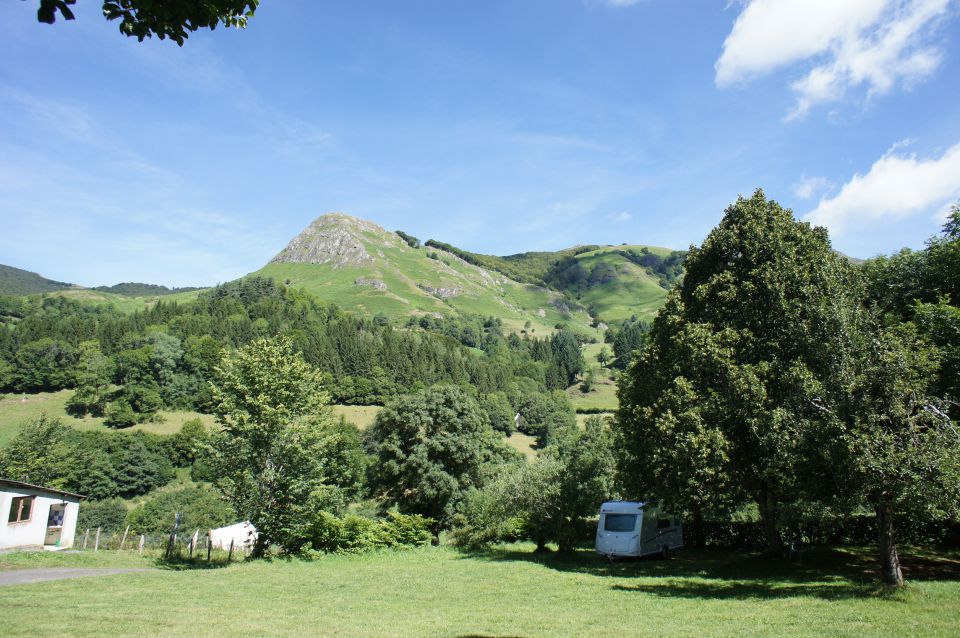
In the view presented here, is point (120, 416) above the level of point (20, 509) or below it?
below

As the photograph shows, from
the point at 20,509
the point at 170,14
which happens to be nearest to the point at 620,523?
the point at 170,14

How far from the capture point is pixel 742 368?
17.8 metres

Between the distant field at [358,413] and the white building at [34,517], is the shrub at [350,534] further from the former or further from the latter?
the distant field at [358,413]

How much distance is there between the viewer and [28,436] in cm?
7044

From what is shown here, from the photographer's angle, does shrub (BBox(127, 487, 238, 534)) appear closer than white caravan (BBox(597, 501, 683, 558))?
No

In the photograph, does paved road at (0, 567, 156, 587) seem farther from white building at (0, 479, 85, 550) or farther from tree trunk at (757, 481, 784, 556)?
tree trunk at (757, 481, 784, 556)

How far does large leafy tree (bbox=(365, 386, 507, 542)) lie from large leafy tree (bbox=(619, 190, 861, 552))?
15.5 m

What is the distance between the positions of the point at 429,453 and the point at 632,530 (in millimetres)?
15823

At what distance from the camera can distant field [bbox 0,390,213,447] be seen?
9589 centimetres

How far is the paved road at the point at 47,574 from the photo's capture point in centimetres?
1654

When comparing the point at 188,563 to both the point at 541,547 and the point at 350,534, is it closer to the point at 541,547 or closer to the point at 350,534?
the point at 350,534

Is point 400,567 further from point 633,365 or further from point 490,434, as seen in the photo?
point 490,434

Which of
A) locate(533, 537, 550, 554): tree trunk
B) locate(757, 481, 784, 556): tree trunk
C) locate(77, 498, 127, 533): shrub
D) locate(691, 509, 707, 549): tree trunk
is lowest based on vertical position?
locate(77, 498, 127, 533): shrub

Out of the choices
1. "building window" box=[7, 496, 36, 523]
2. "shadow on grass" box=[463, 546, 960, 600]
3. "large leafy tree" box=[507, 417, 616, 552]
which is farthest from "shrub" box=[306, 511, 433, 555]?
"building window" box=[7, 496, 36, 523]
